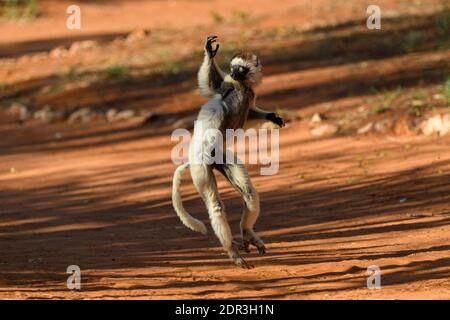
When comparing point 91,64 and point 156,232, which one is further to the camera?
point 91,64

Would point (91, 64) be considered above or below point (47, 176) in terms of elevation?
above

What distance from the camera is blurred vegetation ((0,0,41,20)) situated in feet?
97.5

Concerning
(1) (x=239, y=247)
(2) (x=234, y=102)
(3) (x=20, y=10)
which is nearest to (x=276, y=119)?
(2) (x=234, y=102)

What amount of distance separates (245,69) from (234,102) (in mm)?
265

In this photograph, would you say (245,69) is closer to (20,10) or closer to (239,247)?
(239,247)

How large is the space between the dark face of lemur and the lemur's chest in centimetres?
7

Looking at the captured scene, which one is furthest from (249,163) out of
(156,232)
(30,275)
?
(30,275)

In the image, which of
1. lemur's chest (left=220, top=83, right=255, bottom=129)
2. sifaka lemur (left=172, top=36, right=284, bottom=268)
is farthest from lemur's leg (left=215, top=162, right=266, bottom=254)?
lemur's chest (left=220, top=83, right=255, bottom=129)

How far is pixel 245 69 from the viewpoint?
8062mm

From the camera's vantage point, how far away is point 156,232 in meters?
10.7

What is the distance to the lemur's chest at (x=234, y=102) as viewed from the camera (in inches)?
318

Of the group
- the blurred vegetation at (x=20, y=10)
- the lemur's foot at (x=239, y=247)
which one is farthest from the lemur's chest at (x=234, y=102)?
the blurred vegetation at (x=20, y=10)

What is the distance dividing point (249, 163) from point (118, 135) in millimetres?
3787

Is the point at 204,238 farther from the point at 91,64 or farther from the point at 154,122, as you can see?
the point at 91,64
